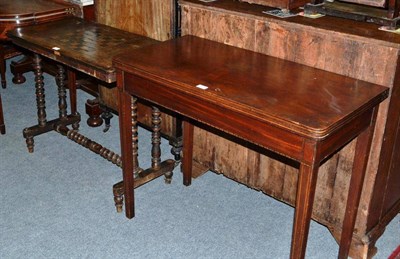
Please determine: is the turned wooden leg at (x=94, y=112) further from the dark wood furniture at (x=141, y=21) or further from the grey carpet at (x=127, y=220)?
the grey carpet at (x=127, y=220)

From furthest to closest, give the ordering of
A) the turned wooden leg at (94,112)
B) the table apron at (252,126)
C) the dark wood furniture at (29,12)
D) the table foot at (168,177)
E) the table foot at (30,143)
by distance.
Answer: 1. the turned wooden leg at (94,112)
2. the table foot at (30,143)
3. the dark wood furniture at (29,12)
4. the table foot at (168,177)
5. the table apron at (252,126)

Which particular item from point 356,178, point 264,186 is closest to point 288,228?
point 264,186

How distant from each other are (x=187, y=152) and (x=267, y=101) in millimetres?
1216

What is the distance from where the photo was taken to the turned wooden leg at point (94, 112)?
13.0ft

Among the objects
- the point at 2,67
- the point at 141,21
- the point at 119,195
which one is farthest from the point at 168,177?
the point at 2,67

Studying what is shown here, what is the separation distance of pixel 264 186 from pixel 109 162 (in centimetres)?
109

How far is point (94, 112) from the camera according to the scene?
3.96m

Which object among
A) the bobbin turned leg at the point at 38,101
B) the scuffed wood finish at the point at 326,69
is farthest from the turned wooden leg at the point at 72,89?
the scuffed wood finish at the point at 326,69

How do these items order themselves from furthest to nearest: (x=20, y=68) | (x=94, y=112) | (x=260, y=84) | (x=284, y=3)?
(x=20, y=68)
(x=94, y=112)
(x=284, y=3)
(x=260, y=84)

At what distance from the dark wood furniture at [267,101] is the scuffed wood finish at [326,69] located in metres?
0.08

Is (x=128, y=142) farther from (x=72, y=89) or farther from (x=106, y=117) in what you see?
(x=72, y=89)

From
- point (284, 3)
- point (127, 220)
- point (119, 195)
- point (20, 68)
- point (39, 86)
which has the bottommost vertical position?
point (127, 220)

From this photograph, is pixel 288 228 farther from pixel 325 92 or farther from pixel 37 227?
pixel 37 227

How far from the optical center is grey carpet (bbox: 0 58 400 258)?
8.97 feet
